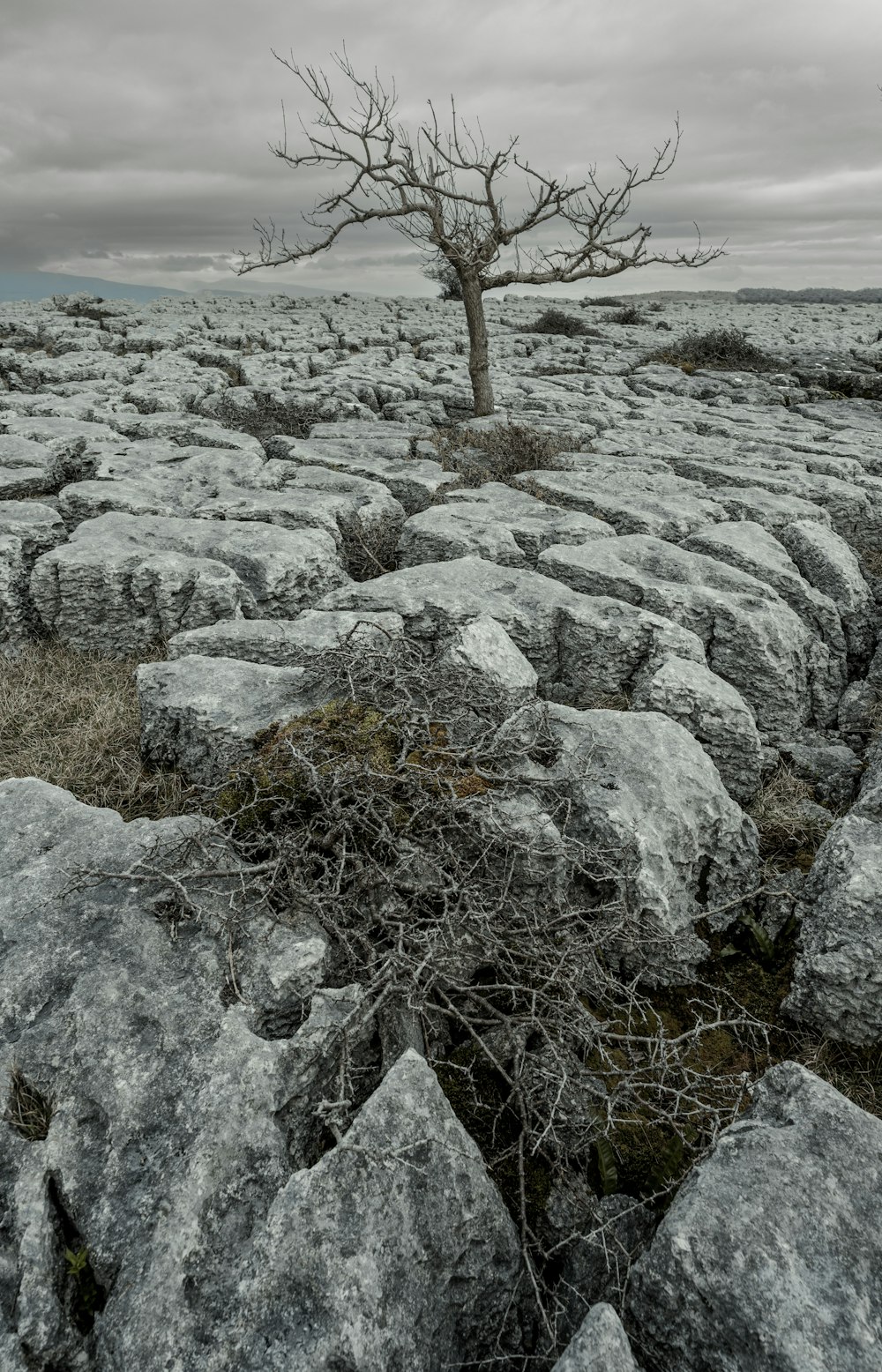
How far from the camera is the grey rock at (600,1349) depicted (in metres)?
1.80

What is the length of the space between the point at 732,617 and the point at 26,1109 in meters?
5.34

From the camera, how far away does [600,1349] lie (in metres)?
1.83

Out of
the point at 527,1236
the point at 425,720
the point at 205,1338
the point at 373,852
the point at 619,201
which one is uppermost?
the point at 619,201

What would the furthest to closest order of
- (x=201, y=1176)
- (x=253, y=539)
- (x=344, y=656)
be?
(x=253, y=539) → (x=344, y=656) → (x=201, y=1176)

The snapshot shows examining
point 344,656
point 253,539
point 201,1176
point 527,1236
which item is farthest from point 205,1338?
Result: point 253,539

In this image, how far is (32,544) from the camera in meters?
6.33

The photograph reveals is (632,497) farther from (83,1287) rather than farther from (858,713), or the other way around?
(83,1287)

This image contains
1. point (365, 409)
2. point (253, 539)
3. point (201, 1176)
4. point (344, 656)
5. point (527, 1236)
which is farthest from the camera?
point (365, 409)

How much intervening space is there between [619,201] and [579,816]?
Answer: 1034cm

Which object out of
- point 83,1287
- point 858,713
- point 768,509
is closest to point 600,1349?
point 83,1287

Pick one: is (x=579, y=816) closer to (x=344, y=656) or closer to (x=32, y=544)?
(x=344, y=656)

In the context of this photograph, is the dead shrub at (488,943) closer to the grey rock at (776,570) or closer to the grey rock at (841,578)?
the grey rock at (776,570)

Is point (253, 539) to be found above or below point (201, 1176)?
above

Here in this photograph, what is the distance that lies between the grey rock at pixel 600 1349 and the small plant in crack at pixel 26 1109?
164cm
